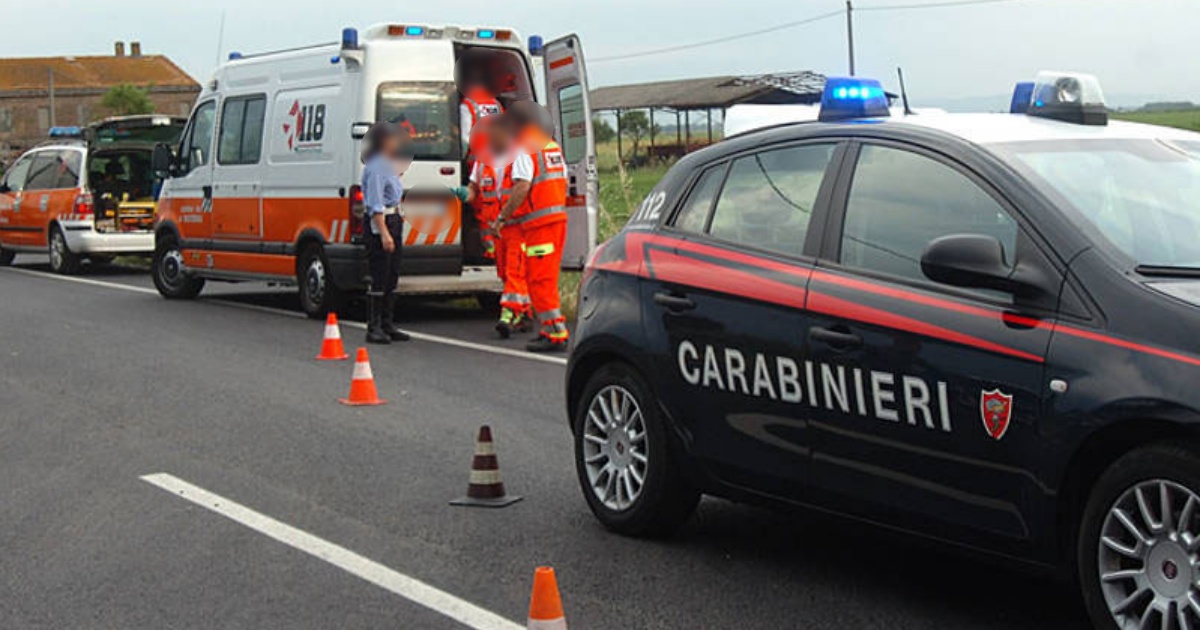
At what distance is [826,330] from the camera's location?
5.39 m

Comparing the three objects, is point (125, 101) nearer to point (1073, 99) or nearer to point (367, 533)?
point (367, 533)

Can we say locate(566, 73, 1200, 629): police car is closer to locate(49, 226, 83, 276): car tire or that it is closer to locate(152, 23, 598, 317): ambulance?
locate(152, 23, 598, 317): ambulance

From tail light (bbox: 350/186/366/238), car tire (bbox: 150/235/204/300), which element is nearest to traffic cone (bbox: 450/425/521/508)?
tail light (bbox: 350/186/366/238)

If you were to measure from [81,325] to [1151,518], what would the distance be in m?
12.4

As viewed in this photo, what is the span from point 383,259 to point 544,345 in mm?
1653

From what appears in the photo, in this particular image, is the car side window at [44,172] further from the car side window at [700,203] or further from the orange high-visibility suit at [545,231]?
the car side window at [700,203]

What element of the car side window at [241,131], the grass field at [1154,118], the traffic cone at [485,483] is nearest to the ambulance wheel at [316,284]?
the car side window at [241,131]

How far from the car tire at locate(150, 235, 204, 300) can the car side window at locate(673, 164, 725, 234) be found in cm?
1231

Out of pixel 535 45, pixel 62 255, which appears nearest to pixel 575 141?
pixel 535 45

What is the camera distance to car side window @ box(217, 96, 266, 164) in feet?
51.6

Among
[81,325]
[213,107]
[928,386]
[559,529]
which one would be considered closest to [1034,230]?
[928,386]

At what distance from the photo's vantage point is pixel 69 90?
124 metres

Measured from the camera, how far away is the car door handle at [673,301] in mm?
6055

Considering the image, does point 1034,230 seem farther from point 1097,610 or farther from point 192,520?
point 192,520
